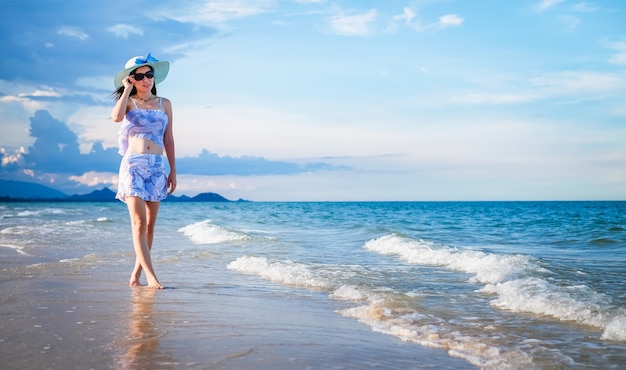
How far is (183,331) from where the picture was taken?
14.6ft

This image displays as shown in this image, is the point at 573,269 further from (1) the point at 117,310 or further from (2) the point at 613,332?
(1) the point at 117,310

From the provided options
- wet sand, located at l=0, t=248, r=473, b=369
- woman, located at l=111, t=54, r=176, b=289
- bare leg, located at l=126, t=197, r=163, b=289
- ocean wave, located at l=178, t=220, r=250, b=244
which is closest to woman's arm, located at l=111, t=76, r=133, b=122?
woman, located at l=111, t=54, r=176, b=289

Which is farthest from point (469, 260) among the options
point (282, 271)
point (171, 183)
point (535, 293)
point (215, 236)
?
point (215, 236)

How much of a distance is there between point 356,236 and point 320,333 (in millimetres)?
14346

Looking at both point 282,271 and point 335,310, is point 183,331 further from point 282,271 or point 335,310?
point 282,271

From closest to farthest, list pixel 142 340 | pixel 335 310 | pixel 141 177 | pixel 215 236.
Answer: pixel 142 340 < pixel 335 310 < pixel 141 177 < pixel 215 236

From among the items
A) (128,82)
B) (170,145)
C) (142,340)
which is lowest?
(142,340)

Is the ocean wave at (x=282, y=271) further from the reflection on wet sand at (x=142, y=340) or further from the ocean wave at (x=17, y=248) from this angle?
the ocean wave at (x=17, y=248)

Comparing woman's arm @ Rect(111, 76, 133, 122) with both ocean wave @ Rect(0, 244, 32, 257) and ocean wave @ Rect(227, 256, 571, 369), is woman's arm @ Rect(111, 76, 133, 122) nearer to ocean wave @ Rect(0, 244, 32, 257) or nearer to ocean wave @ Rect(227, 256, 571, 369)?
ocean wave @ Rect(227, 256, 571, 369)

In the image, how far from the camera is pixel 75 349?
12.5 feet

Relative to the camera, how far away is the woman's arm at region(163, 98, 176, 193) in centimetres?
648

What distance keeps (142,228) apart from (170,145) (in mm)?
990

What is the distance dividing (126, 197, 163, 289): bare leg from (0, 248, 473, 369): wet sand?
249 mm

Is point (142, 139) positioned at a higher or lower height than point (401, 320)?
higher
